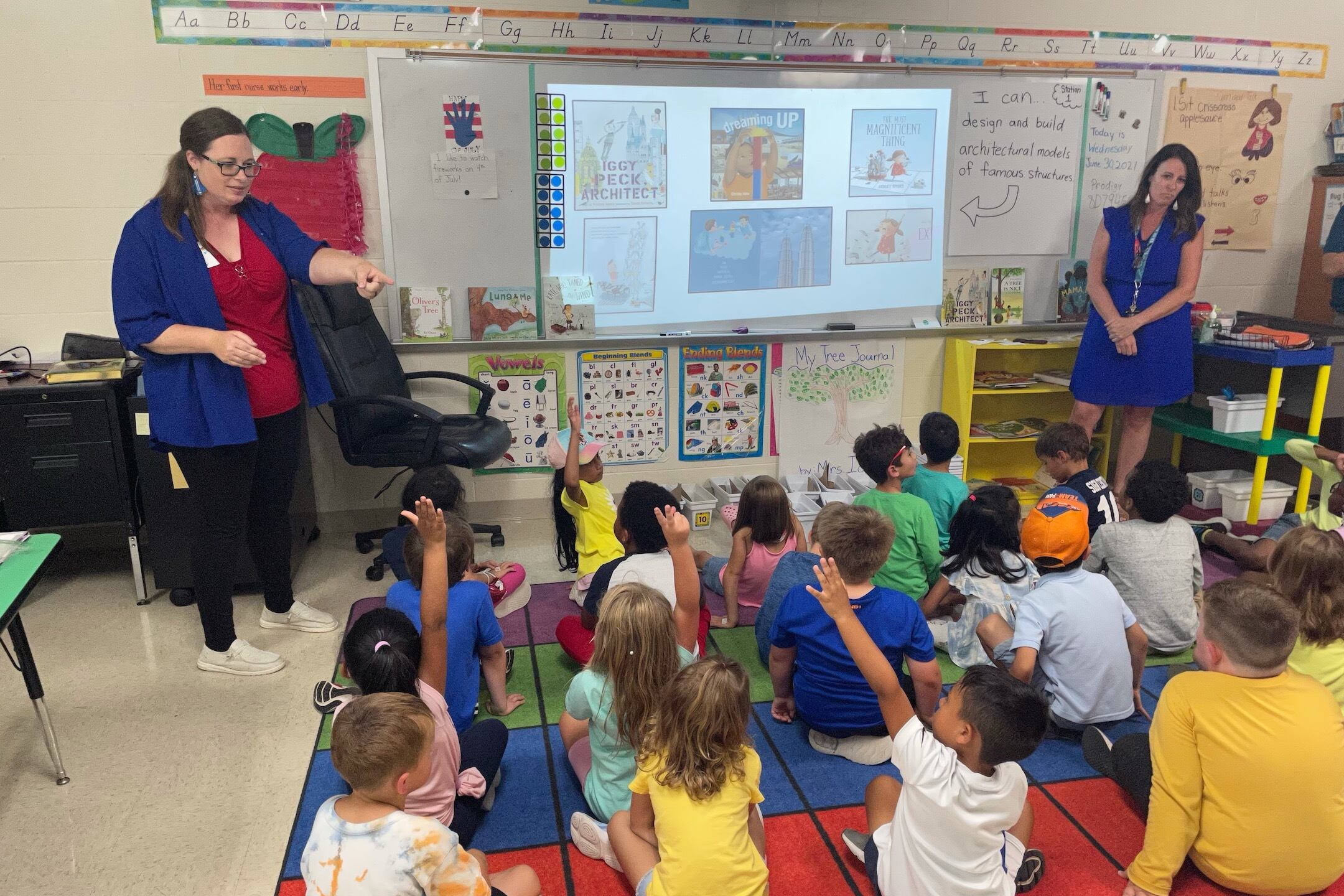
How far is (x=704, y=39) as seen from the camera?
13.0 ft

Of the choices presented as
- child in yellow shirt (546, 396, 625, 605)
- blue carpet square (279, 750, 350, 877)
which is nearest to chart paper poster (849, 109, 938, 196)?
child in yellow shirt (546, 396, 625, 605)

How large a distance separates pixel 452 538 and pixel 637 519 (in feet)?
1.74

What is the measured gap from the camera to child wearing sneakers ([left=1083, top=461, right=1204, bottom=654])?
2617mm

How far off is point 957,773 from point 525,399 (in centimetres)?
288

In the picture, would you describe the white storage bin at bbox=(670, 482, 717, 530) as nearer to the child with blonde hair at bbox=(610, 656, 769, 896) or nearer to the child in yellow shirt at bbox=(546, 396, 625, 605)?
the child in yellow shirt at bbox=(546, 396, 625, 605)

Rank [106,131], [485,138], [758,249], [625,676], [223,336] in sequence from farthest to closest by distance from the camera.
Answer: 1. [758,249]
2. [485,138]
3. [106,131]
4. [223,336]
5. [625,676]

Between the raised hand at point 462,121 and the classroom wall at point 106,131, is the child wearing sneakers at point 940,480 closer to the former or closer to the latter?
the classroom wall at point 106,131

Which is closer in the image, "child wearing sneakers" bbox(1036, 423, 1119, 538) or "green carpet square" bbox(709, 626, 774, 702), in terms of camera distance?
"green carpet square" bbox(709, 626, 774, 702)

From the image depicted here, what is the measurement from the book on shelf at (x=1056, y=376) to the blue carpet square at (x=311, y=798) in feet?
11.3

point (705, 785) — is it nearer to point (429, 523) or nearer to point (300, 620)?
point (429, 523)

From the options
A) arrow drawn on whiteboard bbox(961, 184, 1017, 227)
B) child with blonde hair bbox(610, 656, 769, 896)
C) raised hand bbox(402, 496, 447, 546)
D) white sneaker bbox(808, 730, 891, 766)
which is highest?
arrow drawn on whiteboard bbox(961, 184, 1017, 227)

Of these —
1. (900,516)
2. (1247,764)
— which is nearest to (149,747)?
(900,516)

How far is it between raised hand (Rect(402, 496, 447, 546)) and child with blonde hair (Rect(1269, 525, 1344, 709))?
5.83 feet

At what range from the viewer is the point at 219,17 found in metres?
3.53
